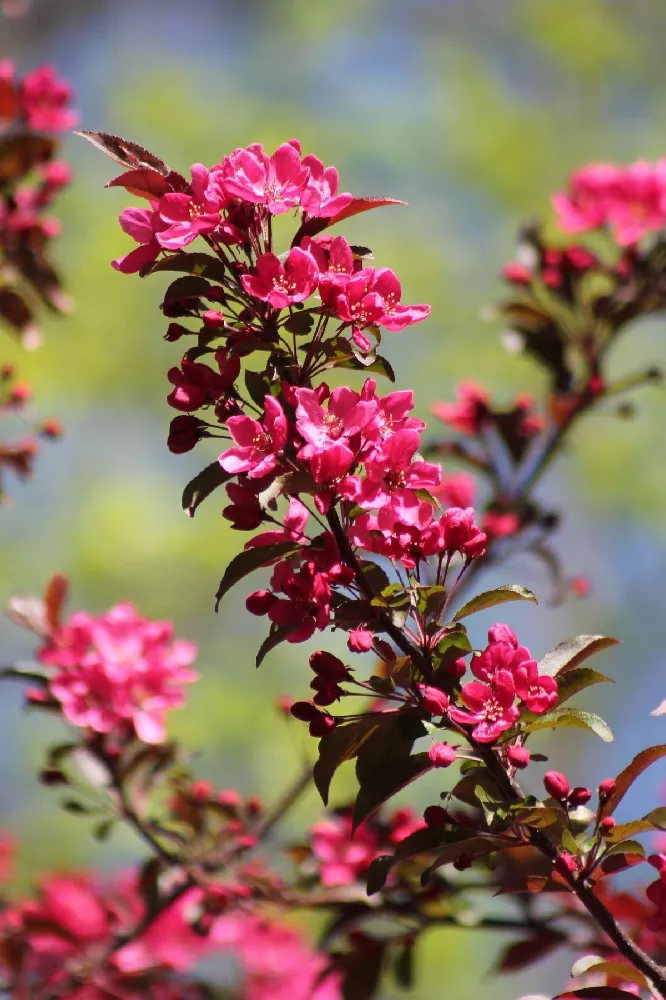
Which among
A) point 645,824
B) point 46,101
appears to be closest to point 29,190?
point 46,101

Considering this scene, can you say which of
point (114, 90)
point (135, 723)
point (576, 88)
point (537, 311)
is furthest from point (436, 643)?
point (576, 88)

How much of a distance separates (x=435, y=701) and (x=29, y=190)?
2.14 metres

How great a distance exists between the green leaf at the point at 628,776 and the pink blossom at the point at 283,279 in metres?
0.63

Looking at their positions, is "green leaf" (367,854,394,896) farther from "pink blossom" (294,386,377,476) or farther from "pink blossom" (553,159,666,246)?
"pink blossom" (553,159,666,246)

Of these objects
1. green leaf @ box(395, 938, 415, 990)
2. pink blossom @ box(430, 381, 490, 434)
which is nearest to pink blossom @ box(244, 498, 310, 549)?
green leaf @ box(395, 938, 415, 990)

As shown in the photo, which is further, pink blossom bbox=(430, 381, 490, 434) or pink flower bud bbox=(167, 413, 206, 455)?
pink blossom bbox=(430, 381, 490, 434)

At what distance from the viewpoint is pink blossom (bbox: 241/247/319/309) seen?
1185 millimetres

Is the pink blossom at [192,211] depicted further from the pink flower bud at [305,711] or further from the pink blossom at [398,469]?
the pink flower bud at [305,711]

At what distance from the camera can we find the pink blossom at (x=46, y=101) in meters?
2.70

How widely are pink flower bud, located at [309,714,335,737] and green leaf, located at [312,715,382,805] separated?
1 cm

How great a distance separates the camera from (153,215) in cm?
124

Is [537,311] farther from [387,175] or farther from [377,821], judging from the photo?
[387,175]

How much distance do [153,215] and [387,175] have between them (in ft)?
26.8

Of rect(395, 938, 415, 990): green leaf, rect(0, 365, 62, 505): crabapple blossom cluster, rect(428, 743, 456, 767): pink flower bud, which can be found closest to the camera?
rect(428, 743, 456, 767): pink flower bud
